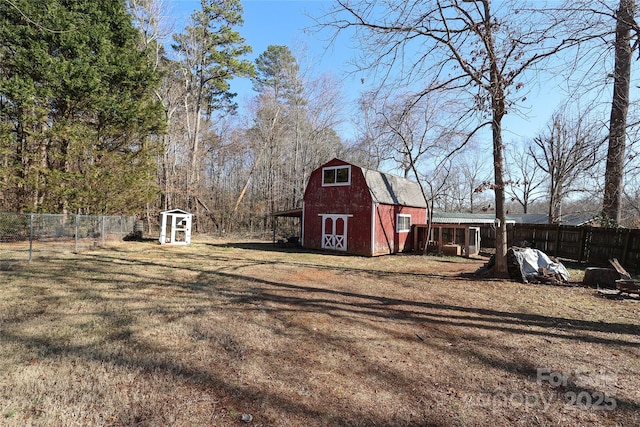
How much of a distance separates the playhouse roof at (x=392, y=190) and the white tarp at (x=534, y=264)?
7136mm

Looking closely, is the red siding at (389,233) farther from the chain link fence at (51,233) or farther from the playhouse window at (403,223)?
the chain link fence at (51,233)

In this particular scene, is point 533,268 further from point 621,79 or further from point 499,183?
point 621,79

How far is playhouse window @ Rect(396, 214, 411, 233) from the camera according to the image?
57.4ft

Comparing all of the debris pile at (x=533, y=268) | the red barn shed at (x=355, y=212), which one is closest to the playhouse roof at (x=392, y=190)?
the red barn shed at (x=355, y=212)

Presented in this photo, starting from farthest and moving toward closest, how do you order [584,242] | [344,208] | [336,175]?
[336,175] < [344,208] < [584,242]

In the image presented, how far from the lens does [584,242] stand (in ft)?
42.4

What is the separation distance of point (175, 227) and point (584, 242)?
19.5 meters

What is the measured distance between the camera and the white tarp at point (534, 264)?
29.3 feet

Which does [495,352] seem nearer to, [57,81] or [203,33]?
[57,81]

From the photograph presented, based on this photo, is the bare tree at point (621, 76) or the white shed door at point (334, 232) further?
the white shed door at point (334, 232)

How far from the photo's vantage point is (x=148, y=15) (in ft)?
73.3

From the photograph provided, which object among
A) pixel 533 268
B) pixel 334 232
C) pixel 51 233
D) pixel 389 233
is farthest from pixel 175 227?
pixel 533 268

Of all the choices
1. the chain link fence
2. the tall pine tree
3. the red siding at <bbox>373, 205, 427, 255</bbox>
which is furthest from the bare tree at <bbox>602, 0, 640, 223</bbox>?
the tall pine tree

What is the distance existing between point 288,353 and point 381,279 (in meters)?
5.67
